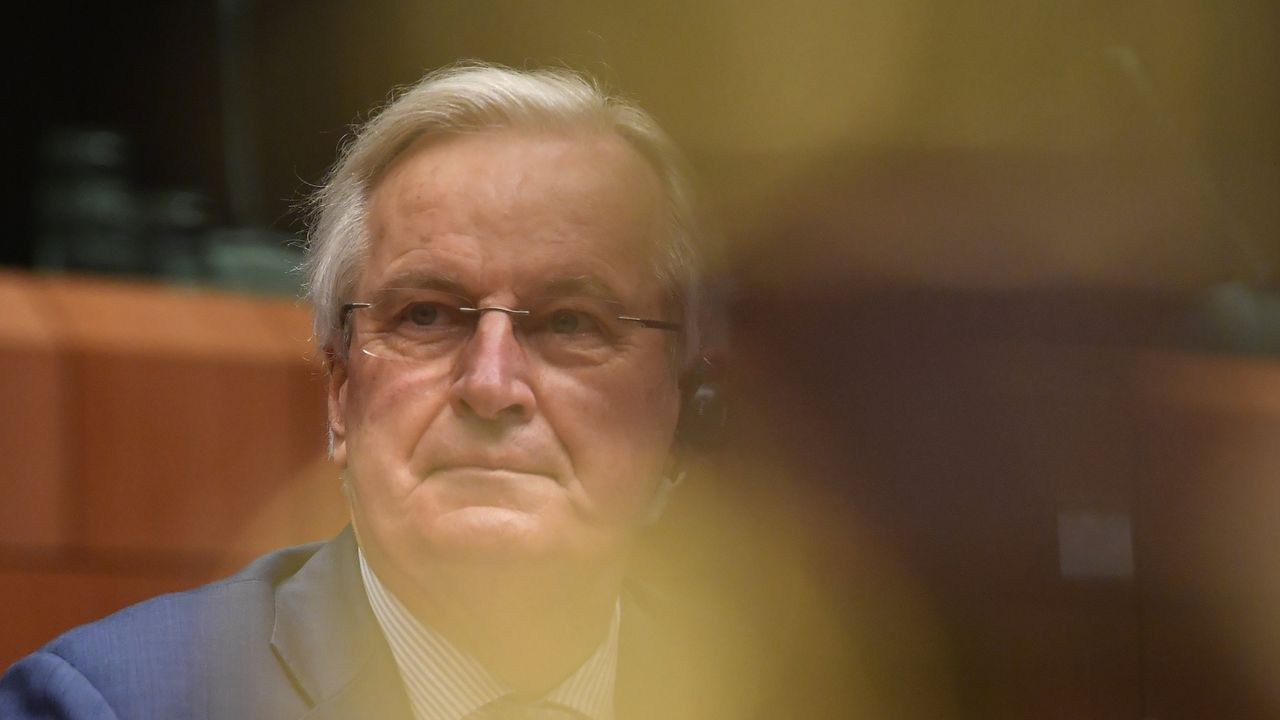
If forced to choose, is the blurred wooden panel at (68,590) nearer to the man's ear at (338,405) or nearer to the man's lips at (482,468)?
the man's ear at (338,405)

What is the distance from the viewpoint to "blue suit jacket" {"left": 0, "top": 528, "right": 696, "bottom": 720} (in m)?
1.33

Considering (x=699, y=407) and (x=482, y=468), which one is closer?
(x=482, y=468)

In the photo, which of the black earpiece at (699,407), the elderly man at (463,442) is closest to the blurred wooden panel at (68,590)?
the elderly man at (463,442)

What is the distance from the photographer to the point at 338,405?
1.49m

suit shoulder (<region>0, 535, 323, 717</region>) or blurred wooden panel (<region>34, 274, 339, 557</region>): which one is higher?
Answer: blurred wooden panel (<region>34, 274, 339, 557</region>)

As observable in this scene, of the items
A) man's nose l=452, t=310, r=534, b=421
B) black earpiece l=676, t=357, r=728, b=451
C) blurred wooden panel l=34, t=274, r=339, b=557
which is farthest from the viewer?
blurred wooden panel l=34, t=274, r=339, b=557

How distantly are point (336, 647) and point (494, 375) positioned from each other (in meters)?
0.39

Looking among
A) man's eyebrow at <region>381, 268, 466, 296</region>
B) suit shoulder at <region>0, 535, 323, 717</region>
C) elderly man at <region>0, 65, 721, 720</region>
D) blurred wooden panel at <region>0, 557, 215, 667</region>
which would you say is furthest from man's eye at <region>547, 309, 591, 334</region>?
blurred wooden panel at <region>0, 557, 215, 667</region>

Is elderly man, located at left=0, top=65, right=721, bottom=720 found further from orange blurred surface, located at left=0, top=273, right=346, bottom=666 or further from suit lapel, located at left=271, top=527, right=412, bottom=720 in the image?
orange blurred surface, located at left=0, top=273, right=346, bottom=666

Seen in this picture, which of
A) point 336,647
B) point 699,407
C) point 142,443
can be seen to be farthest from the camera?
point 142,443

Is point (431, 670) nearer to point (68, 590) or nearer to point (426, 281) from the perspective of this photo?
point (426, 281)

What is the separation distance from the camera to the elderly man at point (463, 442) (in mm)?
1314

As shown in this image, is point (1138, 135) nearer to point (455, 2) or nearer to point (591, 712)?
point (455, 2)

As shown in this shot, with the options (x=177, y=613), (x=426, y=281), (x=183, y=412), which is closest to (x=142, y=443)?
(x=183, y=412)
